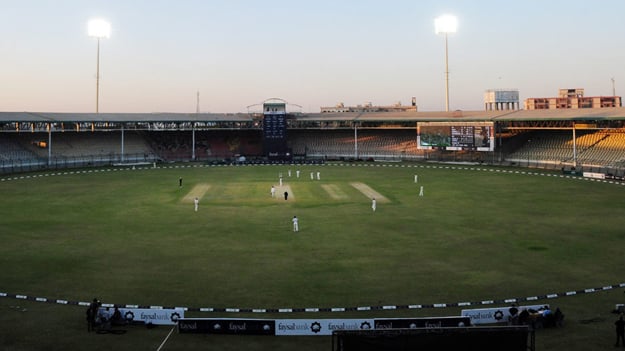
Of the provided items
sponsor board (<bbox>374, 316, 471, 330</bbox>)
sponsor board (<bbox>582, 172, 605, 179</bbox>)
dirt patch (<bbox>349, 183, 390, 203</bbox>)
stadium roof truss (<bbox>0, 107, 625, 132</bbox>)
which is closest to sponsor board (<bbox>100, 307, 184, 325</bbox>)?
sponsor board (<bbox>374, 316, 471, 330</bbox>)

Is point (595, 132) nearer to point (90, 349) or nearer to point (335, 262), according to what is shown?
point (335, 262)

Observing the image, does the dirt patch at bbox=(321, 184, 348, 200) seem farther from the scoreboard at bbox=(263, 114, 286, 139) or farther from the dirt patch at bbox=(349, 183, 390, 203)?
the scoreboard at bbox=(263, 114, 286, 139)

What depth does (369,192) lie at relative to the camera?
5469 centimetres

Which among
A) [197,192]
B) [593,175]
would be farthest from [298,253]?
[593,175]

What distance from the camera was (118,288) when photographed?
2419 cm

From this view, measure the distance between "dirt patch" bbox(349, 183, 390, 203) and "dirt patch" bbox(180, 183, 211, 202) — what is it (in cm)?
1448

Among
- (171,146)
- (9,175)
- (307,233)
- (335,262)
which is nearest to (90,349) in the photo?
(335,262)

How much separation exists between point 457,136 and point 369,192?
34.2 m

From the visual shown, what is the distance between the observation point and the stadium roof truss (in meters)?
79.8

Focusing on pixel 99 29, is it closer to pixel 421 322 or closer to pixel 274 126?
pixel 274 126

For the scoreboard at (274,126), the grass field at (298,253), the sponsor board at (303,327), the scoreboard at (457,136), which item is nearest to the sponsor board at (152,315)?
the grass field at (298,253)

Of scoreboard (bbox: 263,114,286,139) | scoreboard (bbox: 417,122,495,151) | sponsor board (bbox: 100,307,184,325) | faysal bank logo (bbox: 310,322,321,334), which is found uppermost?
scoreboard (bbox: 263,114,286,139)

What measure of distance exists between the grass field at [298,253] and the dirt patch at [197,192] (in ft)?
0.65

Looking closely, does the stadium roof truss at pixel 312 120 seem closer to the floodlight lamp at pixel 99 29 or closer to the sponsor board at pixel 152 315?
the floodlight lamp at pixel 99 29
